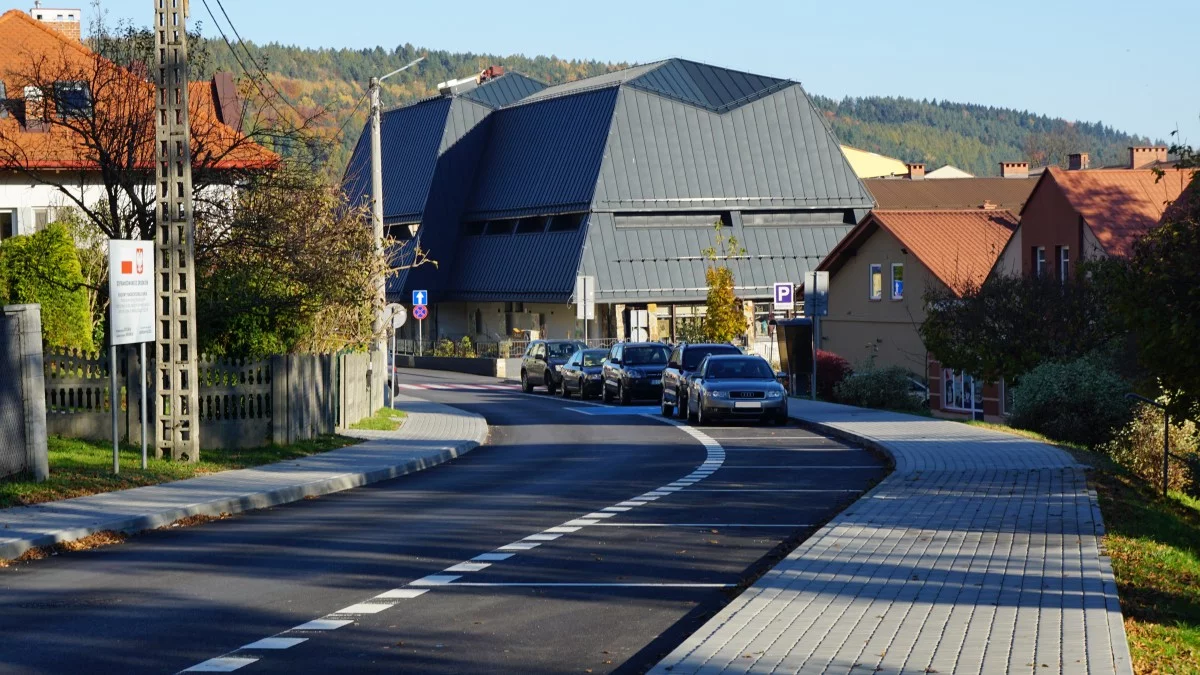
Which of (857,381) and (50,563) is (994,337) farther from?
(50,563)

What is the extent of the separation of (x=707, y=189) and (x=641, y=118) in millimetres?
4958

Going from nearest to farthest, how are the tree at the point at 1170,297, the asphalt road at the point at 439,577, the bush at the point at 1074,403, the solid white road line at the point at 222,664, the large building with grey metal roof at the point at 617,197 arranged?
the solid white road line at the point at 222,664
the asphalt road at the point at 439,577
the tree at the point at 1170,297
the bush at the point at 1074,403
the large building with grey metal roof at the point at 617,197

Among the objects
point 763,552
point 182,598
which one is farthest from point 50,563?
point 763,552

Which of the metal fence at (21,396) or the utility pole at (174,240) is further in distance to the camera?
the utility pole at (174,240)

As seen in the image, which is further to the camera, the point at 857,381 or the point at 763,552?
the point at 857,381

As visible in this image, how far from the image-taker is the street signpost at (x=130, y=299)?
19484 millimetres

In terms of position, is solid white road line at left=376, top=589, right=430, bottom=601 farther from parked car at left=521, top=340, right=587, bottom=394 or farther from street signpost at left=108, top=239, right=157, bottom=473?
parked car at left=521, top=340, right=587, bottom=394

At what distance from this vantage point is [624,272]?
76875mm

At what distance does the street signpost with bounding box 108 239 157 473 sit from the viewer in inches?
767

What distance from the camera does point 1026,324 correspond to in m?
33.7

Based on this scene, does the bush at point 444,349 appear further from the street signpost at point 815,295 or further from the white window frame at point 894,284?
the street signpost at point 815,295

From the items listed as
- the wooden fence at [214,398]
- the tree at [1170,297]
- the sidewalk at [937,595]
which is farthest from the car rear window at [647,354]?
the tree at [1170,297]

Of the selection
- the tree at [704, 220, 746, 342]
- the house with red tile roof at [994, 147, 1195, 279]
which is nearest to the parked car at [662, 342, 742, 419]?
the house with red tile roof at [994, 147, 1195, 279]

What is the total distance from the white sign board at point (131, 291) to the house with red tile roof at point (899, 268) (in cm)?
3823
